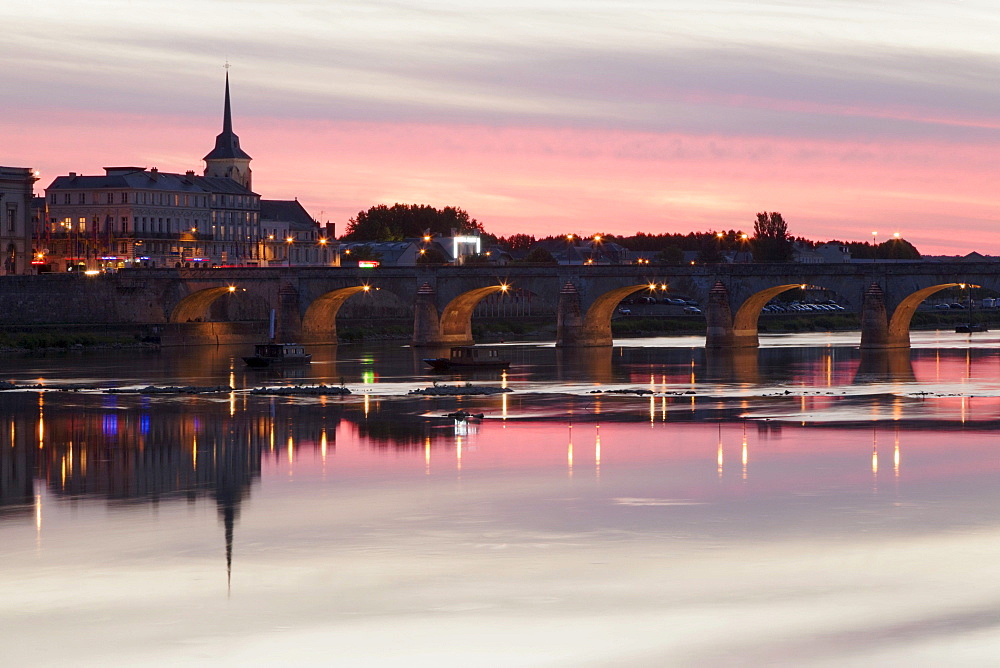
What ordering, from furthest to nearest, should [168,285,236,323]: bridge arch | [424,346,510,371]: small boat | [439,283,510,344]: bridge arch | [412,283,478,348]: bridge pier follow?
[168,285,236,323]: bridge arch, [439,283,510,344]: bridge arch, [412,283,478,348]: bridge pier, [424,346,510,371]: small boat

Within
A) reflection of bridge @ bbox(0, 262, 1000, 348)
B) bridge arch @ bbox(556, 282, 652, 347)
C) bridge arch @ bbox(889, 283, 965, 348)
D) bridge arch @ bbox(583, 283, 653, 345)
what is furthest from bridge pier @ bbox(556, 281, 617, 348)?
bridge arch @ bbox(889, 283, 965, 348)

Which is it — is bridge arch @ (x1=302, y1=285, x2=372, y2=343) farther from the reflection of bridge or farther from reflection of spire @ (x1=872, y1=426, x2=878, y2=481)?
reflection of spire @ (x1=872, y1=426, x2=878, y2=481)

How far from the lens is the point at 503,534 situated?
30578 millimetres

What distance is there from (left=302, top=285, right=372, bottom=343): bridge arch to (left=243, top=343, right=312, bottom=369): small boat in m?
34.9

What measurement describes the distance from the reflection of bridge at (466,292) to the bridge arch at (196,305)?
0.14 meters

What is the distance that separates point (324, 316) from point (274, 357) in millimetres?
43148

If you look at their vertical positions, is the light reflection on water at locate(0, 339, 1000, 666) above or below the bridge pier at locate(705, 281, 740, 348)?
below

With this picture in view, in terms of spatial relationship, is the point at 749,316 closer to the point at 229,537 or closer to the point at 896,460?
the point at 896,460

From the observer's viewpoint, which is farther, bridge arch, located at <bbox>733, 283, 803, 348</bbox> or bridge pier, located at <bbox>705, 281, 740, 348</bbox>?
bridge arch, located at <bbox>733, 283, 803, 348</bbox>

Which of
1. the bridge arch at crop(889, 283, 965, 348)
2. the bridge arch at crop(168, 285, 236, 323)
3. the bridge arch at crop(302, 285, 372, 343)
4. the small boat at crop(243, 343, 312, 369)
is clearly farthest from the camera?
the bridge arch at crop(168, 285, 236, 323)

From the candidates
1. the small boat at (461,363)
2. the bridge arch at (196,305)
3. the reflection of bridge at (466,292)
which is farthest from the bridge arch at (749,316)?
the bridge arch at (196,305)

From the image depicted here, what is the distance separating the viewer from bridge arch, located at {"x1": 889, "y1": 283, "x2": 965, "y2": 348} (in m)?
117

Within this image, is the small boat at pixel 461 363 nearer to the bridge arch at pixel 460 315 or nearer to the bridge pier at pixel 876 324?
the bridge arch at pixel 460 315

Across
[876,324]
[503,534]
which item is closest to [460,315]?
[876,324]
